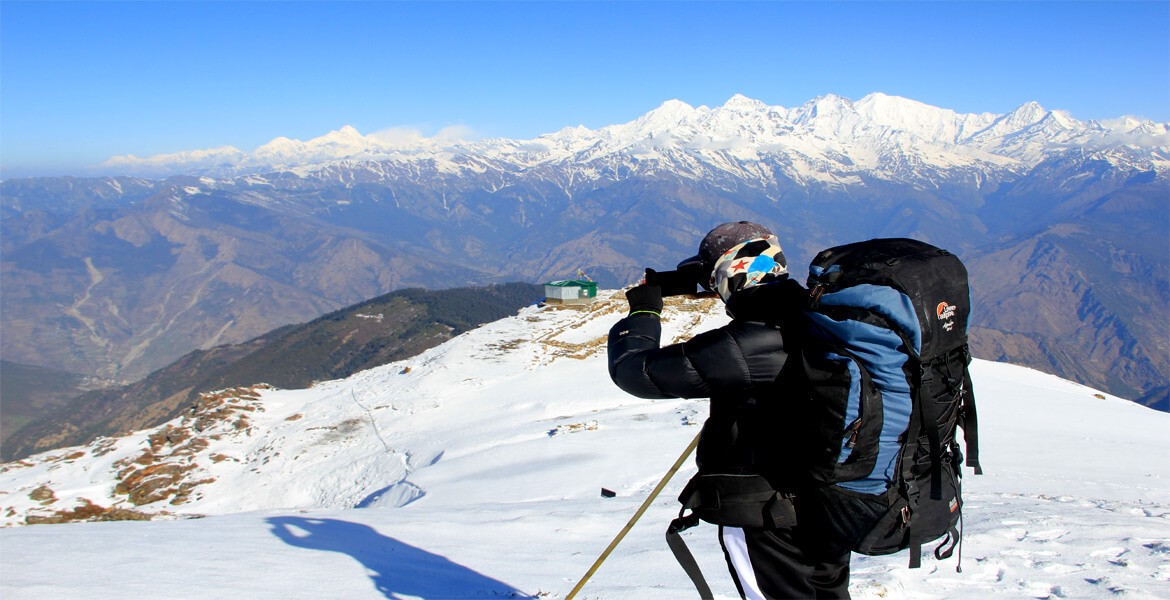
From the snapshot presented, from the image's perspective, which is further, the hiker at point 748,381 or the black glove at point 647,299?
the black glove at point 647,299

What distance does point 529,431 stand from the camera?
21.8 m

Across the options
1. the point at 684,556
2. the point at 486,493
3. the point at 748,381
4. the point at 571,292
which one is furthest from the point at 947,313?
the point at 571,292

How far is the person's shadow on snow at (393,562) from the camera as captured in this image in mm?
6539

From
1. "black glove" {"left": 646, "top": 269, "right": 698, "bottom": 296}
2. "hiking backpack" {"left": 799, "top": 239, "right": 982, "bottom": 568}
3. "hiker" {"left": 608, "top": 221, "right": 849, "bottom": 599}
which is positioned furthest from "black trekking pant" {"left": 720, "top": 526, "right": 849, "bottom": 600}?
"black glove" {"left": 646, "top": 269, "right": 698, "bottom": 296}

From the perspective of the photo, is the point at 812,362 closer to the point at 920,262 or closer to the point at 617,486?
the point at 920,262

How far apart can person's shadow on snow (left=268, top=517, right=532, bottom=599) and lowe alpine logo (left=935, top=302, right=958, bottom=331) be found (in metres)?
4.76

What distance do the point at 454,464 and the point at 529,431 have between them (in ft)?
10.2

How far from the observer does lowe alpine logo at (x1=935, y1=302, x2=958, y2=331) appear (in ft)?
11.6

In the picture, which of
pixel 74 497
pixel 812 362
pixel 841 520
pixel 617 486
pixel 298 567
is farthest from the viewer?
pixel 74 497

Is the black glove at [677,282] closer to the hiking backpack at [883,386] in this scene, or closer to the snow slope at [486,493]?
the hiking backpack at [883,386]

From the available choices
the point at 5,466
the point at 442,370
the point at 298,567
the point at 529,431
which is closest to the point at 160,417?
the point at 5,466

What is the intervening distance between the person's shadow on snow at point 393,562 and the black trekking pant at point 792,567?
307cm

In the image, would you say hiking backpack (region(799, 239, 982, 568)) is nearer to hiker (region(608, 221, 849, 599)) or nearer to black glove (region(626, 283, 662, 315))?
hiker (region(608, 221, 849, 599))

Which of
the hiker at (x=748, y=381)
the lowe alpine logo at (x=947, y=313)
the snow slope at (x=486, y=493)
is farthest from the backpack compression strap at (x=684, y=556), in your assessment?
the lowe alpine logo at (x=947, y=313)
